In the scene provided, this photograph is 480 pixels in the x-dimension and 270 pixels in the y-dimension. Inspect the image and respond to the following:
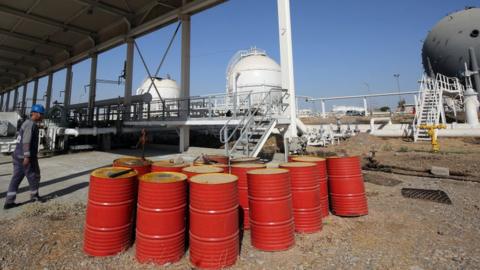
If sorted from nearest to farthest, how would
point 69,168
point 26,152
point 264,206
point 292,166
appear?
1. point 264,206
2. point 292,166
3. point 26,152
4. point 69,168

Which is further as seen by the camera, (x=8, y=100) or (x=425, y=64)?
(x=8, y=100)

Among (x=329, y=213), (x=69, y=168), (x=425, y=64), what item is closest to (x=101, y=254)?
(x=329, y=213)

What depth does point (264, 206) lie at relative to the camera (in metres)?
3.08

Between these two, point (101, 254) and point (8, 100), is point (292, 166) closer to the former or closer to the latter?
point (101, 254)

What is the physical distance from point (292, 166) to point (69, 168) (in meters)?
8.14

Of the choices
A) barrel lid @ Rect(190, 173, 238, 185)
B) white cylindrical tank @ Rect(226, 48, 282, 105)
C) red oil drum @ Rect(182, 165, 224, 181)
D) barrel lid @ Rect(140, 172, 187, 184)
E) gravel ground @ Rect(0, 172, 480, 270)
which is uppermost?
white cylindrical tank @ Rect(226, 48, 282, 105)

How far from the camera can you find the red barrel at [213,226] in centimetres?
264

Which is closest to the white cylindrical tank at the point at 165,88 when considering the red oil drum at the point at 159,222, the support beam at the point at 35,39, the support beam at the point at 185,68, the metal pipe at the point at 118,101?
the metal pipe at the point at 118,101

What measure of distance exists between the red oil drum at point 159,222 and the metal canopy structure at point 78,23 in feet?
33.8

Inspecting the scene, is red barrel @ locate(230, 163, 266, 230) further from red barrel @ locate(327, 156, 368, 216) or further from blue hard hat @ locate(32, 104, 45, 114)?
blue hard hat @ locate(32, 104, 45, 114)

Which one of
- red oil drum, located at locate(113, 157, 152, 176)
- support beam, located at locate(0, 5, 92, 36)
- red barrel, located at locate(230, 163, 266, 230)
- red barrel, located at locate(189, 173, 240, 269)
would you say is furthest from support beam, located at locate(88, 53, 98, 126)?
red barrel, located at locate(189, 173, 240, 269)

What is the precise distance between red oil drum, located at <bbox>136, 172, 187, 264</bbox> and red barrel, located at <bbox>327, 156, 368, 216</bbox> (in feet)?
8.86

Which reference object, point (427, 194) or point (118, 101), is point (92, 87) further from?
point (427, 194)

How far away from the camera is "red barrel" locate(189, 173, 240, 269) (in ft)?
8.66
